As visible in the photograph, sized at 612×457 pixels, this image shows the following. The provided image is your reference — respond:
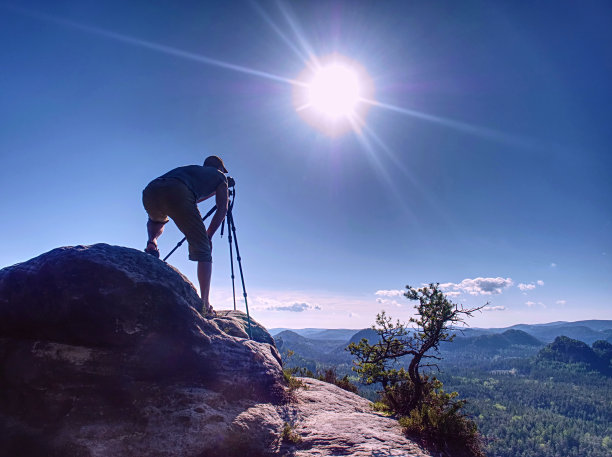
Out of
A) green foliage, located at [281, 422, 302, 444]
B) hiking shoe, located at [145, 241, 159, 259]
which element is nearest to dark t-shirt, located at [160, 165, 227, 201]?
hiking shoe, located at [145, 241, 159, 259]

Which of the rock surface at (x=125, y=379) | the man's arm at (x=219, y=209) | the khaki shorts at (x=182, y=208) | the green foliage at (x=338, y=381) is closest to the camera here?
the rock surface at (x=125, y=379)

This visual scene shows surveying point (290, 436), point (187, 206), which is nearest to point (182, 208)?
point (187, 206)

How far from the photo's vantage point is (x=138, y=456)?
461 cm

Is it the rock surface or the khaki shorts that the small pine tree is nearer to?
the rock surface

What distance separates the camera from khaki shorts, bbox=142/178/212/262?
739 centimetres

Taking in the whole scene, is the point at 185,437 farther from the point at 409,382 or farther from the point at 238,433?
the point at 409,382

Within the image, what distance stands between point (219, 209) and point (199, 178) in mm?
1039

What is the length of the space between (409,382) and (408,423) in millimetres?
3795

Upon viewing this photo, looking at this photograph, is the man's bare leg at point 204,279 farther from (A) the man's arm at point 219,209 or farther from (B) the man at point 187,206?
(A) the man's arm at point 219,209

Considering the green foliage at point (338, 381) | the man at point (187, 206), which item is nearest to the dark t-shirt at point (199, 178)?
the man at point (187, 206)

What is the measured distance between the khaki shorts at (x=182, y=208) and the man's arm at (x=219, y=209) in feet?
2.58

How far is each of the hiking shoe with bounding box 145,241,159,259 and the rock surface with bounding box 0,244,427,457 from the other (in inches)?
49.2

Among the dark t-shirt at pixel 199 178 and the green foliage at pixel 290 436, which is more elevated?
the dark t-shirt at pixel 199 178

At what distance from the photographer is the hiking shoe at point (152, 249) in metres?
8.14
